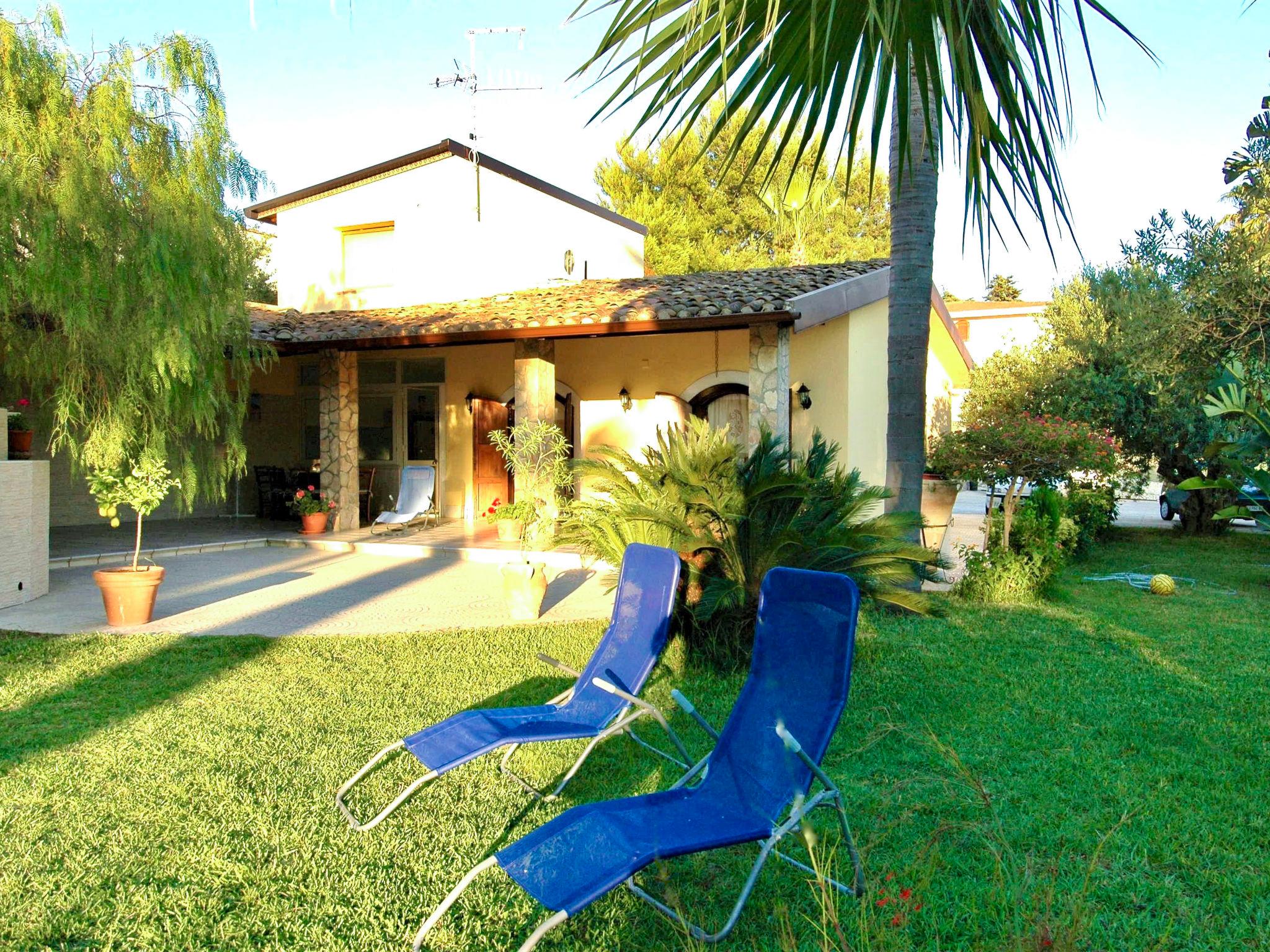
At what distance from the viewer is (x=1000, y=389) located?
19.7m

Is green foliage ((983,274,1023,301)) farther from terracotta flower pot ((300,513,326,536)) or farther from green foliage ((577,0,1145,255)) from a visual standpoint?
green foliage ((577,0,1145,255))

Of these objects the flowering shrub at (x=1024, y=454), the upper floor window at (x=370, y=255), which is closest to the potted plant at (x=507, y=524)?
the upper floor window at (x=370, y=255)

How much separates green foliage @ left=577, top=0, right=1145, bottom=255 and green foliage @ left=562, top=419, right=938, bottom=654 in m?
3.29

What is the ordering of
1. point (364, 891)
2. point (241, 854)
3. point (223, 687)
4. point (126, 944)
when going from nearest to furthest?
1. point (126, 944)
2. point (364, 891)
3. point (241, 854)
4. point (223, 687)

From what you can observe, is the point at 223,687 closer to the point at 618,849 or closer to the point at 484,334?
the point at 618,849

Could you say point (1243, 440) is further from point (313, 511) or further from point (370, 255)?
point (370, 255)

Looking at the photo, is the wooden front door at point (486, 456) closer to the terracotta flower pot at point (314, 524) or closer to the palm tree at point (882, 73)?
the terracotta flower pot at point (314, 524)

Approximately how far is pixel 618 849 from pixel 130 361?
25.0ft

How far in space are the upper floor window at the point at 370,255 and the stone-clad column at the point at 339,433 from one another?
195 centimetres

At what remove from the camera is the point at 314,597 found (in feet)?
30.2

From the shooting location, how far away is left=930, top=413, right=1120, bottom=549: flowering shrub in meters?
11.0

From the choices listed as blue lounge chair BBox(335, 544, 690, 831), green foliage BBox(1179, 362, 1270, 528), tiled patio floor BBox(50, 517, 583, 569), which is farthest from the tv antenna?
blue lounge chair BBox(335, 544, 690, 831)

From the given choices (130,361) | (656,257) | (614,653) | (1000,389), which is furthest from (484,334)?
(656,257)

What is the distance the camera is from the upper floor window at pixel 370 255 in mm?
16016
